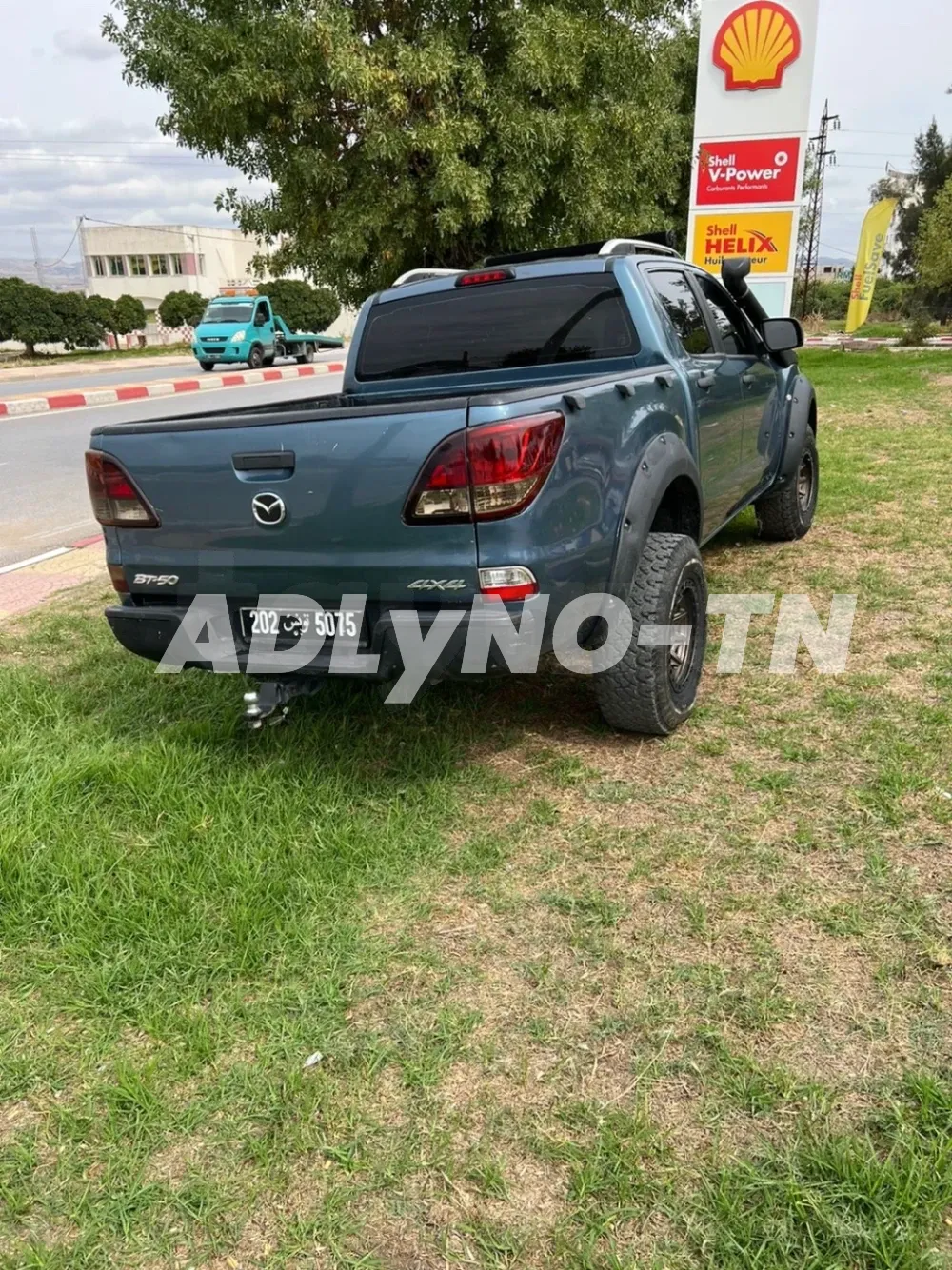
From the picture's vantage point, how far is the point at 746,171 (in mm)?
11203

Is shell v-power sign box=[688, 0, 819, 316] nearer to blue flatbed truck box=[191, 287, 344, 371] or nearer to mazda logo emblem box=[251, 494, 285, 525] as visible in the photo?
mazda logo emblem box=[251, 494, 285, 525]

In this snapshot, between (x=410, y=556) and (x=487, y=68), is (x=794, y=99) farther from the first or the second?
(x=410, y=556)

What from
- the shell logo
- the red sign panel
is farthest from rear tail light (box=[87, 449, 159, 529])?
the shell logo

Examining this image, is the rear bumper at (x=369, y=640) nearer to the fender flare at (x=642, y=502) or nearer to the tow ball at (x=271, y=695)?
the tow ball at (x=271, y=695)

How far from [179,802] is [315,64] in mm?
8321

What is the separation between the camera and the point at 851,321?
28.5 meters

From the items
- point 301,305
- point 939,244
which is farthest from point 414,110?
point 301,305

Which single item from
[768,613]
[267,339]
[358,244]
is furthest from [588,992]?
[267,339]

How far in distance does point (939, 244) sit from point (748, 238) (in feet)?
99.1

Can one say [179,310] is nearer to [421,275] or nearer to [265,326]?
[265,326]

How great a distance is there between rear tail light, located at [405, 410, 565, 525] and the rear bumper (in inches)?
11.3

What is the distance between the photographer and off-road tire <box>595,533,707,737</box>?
3.32 metres

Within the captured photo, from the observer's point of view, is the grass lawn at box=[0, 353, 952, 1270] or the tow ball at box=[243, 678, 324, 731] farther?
the tow ball at box=[243, 678, 324, 731]

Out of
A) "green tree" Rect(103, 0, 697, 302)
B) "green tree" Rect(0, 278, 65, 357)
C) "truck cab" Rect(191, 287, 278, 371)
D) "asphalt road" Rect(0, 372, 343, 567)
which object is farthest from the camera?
"green tree" Rect(0, 278, 65, 357)
